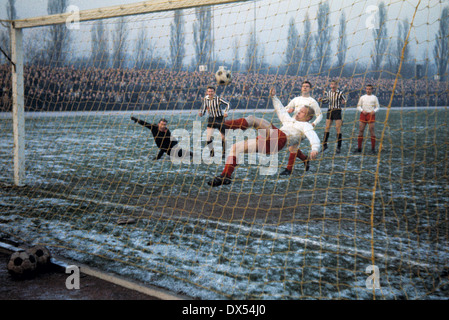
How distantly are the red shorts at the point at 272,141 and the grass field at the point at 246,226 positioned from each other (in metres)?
0.65

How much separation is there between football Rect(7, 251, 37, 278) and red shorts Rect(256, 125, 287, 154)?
2992 millimetres

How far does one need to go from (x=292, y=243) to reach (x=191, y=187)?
2.43 metres

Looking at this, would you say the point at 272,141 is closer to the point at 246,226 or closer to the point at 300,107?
the point at 300,107

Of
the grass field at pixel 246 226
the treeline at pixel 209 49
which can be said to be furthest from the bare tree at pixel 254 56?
the grass field at pixel 246 226

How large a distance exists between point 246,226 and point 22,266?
212cm

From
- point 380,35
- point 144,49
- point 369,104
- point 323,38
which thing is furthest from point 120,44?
point 323,38

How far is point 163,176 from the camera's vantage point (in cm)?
632

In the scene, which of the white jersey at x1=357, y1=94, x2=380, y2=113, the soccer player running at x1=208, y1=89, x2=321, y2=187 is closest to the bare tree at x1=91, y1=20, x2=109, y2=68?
the soccer player running at x1=208, y1=89, x2=321, y2=187

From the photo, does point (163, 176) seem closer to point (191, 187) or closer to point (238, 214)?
point (191, 187)

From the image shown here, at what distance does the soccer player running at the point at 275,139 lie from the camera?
15.4 feet

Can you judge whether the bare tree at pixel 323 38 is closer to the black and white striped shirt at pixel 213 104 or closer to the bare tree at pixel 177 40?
the bare tree at pixel 177 40

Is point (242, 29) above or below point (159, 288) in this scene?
above
